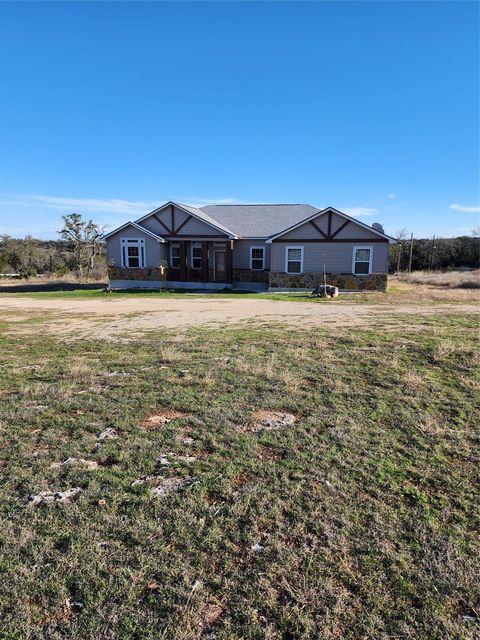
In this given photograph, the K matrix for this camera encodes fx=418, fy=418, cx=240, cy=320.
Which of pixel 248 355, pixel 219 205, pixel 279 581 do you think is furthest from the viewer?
pixel 219 205

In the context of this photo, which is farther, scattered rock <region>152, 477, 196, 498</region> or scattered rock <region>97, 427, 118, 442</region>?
scattered rock <region>97, 427, 118, 442</region>

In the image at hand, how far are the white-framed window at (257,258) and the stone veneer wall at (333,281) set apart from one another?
6.55 ft

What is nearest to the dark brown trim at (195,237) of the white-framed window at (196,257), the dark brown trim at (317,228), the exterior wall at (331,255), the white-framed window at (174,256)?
the white-framed window at (174,256)

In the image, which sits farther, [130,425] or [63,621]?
[130,425]

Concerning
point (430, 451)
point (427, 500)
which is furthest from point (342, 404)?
point (427, 500)

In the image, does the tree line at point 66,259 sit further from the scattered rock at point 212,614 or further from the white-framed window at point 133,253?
the scattered rock at point 212,614

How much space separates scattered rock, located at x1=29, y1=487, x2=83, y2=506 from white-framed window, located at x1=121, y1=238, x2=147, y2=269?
22.4 m

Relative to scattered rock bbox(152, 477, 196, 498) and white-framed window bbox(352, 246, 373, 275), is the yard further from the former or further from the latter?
white-framed window bbox(352, 246, 373, 275)

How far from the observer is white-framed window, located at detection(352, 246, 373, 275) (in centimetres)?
2219

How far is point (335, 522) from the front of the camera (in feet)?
9.32

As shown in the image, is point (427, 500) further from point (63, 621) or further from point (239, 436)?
point (63, 621)

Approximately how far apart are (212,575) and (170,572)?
24 cm

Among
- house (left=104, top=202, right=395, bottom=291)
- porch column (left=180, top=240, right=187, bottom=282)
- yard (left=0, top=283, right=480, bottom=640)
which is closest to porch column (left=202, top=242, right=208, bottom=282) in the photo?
house (left=104, top=202, right=395, bottom=291)

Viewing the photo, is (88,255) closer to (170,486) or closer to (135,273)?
(135,273)
